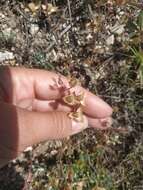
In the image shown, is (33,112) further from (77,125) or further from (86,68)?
(86,68)

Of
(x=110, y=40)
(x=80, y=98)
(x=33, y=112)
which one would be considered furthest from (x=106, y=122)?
(x=33, y=112)

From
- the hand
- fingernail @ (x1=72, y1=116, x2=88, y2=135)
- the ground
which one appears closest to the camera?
the hand

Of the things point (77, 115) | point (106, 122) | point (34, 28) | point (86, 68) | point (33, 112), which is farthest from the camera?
point (34, 28)

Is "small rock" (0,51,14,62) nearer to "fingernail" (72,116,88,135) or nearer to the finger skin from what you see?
the finger skin

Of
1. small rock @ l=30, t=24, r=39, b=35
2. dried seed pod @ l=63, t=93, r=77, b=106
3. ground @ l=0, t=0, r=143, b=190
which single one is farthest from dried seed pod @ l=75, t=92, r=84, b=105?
small rock @ l=30, t=24, r=39, b=35

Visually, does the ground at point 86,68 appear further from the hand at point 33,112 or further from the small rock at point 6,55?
the hand at point 33,112

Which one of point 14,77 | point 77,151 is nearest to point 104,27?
point 77,151
